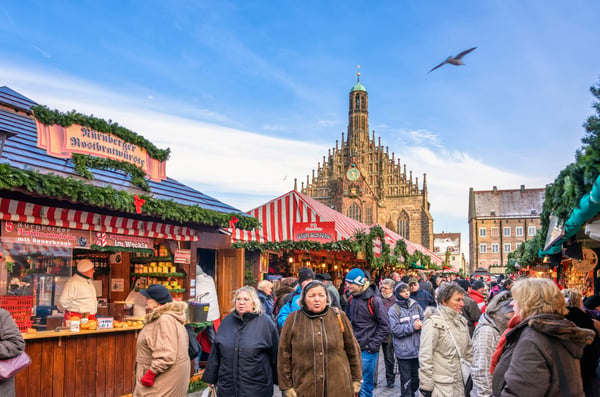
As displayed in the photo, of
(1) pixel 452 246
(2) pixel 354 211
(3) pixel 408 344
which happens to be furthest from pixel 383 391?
(1) pixel 452 246

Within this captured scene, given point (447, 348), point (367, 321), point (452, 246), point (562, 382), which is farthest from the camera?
point (452, 246)

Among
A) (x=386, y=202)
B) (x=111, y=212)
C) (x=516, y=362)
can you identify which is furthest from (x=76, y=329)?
(x=386, y=202)

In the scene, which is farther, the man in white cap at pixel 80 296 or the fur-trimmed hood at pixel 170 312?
the man in white cap at pixel 80 296

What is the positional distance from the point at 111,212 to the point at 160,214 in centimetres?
73

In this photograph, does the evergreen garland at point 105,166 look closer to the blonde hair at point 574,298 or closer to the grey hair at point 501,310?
the grey hair at point 501,310

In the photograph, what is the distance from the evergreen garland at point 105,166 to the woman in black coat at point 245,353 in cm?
371

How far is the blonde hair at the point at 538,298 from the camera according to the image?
3037 millimetres

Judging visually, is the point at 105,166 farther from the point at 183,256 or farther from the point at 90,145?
the point at 183,256

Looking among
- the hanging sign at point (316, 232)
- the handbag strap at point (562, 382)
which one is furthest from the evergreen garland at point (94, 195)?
the handbag strap at point (562, 382)

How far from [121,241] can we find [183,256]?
4.59ft

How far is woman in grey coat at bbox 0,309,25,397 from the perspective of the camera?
426cm

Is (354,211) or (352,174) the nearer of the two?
(354,211)

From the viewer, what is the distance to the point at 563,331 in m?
2.87

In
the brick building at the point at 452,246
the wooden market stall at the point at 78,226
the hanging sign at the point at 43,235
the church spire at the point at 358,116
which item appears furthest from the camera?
the brick building at the point at 452,246
